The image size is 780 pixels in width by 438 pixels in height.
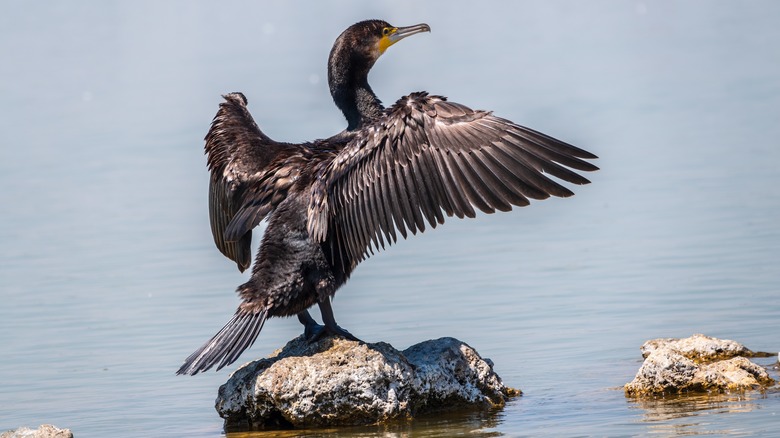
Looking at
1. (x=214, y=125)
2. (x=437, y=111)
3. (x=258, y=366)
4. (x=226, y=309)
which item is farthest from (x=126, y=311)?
(x=437, y=111)

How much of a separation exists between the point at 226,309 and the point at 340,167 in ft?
11.4

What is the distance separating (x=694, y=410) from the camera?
729 cm

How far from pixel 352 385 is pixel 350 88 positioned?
246 centimetres

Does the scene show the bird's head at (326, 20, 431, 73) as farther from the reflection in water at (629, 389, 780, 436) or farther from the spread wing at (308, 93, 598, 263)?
the reflection in water at (629, 389, 780, 436)

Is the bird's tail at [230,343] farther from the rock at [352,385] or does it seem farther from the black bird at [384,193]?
the rock at [352,385]

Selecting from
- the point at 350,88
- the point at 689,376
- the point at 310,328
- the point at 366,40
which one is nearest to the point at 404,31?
the point at 366,40

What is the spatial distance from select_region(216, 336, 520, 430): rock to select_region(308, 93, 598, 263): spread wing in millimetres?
661

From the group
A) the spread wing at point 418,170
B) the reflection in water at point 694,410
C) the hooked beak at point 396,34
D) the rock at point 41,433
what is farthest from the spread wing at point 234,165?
the reflection in water at point 694,410

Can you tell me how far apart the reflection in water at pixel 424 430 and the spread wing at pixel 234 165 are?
141 cm

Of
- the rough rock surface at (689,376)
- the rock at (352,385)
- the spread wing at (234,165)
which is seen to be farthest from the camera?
the spread wing at (234,165)

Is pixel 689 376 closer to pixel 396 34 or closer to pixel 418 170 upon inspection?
pixel 418 170

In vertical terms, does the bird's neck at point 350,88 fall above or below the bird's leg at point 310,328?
above

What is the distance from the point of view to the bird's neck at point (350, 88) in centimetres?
901

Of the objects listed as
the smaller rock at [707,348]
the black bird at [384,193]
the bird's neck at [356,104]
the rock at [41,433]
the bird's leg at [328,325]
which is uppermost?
the bird's neck at [356,104]
